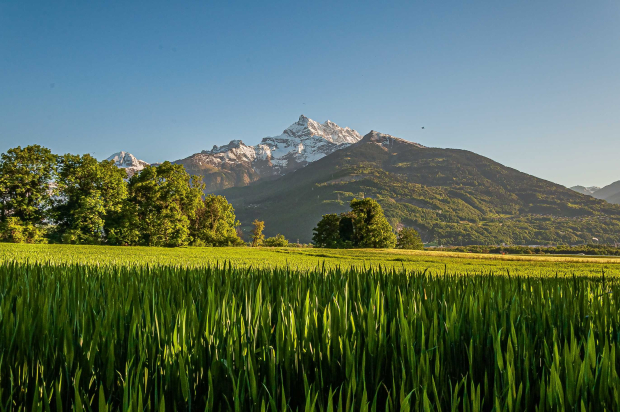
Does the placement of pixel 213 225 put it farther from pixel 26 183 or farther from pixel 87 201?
pixel 26 183

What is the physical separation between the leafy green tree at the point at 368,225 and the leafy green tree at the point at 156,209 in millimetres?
24262

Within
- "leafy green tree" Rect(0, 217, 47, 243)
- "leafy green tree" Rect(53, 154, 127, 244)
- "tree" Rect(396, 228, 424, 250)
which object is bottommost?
"tree" Rect(396, 228, 424, 250)

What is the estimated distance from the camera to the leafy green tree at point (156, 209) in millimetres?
35906

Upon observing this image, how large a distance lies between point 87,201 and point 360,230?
34.1 meters

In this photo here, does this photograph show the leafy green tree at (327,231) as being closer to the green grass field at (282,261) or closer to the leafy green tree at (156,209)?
the leafy green tree at (156,209)

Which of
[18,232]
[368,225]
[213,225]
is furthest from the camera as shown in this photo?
[368,225]

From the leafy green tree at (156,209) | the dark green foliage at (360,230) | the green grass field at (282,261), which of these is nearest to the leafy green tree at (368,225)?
the dark green foliage at (360,230)

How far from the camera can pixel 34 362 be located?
1.28m

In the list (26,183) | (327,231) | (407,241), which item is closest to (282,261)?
(26,183)

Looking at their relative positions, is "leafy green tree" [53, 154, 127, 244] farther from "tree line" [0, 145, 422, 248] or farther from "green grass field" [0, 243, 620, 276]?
"green grass field" [0, 243, 620, 276]

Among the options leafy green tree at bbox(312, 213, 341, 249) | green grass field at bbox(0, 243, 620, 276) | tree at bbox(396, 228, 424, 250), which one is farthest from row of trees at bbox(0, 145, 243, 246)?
tree at bbox(396, 228, 424, 250)

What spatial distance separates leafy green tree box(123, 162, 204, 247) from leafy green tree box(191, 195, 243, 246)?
5.55 m

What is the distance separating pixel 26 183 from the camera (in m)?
33.8

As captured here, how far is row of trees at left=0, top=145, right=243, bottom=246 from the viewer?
33406mm
